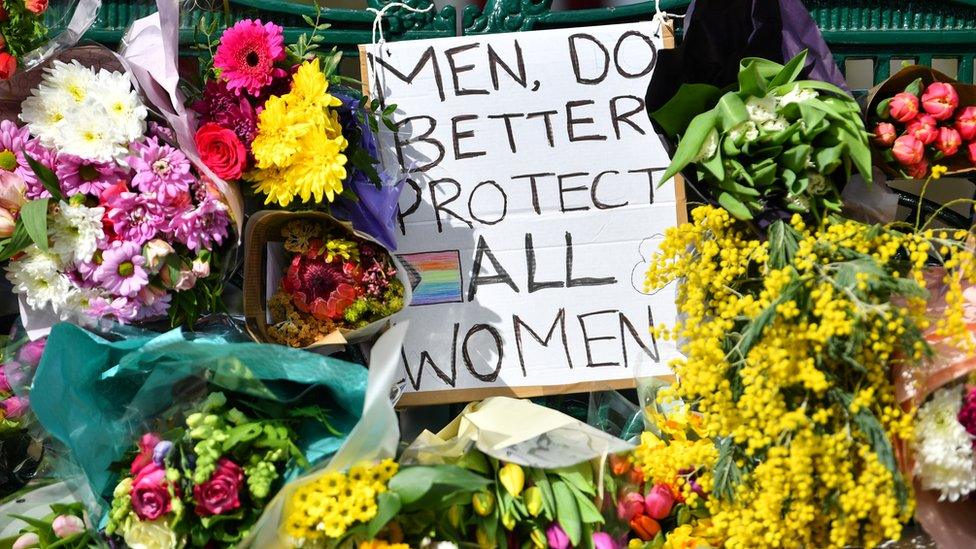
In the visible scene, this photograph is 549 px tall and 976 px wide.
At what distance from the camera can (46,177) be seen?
119 cm

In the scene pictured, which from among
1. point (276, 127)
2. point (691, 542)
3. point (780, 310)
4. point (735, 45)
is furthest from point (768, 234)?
point (276, 127)

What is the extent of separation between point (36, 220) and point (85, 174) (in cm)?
9

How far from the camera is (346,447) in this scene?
1067mm

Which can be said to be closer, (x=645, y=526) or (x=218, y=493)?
(x=218, y=493)

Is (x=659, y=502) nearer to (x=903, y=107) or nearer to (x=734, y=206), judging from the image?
(x=734, y=206)

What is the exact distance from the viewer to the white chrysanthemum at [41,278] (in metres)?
1.20

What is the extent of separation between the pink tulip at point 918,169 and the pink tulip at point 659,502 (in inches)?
22.9

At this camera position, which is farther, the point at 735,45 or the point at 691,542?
the point at 735,45

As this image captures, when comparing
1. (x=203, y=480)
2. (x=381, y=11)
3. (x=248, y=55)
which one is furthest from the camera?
(x=381, y=11)

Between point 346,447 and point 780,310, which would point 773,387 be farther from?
point 346,447

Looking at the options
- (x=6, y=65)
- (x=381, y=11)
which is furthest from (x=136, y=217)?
(x=381, y=11)

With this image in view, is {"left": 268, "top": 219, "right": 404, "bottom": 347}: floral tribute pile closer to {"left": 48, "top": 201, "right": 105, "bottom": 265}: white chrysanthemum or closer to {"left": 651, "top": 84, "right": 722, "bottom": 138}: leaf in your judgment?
{"left": 48, "top": 201, "right": 105, "bottom": 265}: white chrysanthemum

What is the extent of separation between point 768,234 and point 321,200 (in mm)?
618

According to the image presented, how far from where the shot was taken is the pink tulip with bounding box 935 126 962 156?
127 centimetres
